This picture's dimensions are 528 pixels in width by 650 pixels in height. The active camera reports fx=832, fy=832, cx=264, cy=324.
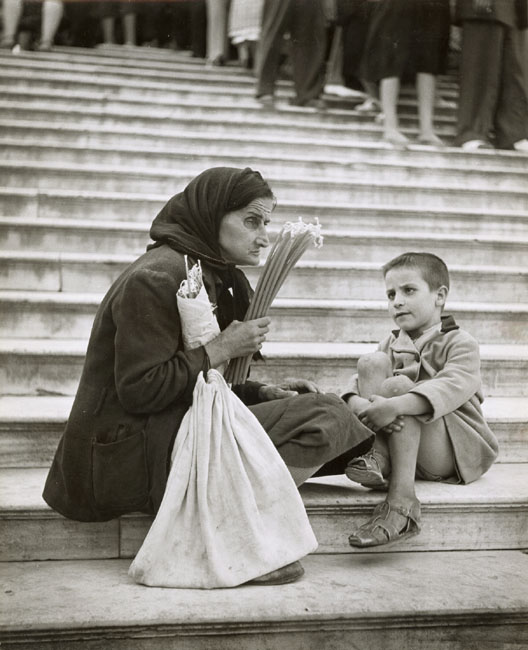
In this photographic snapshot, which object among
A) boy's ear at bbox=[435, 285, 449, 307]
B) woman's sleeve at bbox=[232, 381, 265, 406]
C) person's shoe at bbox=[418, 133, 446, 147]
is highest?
person's shoe at bbox=[418, 133, 446, 147]

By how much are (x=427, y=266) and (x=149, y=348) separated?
1.14 m

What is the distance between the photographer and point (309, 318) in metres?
4.06

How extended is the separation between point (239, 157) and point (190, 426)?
312cm

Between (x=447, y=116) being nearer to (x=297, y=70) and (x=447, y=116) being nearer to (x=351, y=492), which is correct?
(x=297, y=70)

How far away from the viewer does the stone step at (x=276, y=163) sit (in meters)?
5.20

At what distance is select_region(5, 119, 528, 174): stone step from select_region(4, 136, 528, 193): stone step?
0.5 inches

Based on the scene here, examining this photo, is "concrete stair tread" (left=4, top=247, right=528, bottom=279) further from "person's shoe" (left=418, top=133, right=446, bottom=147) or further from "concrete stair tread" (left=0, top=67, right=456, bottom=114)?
"concrete stair tread" (left=0, top=67, right=456, bottom=114)

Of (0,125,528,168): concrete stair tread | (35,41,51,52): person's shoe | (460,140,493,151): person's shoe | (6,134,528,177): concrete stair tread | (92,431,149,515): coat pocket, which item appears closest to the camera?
(92,431,149,515): coat pocket

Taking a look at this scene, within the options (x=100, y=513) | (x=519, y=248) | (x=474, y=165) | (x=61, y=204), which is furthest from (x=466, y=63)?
(x=100, y=513)

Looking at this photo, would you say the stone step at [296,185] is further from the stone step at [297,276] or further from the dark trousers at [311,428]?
the dark trousers at [311,428]

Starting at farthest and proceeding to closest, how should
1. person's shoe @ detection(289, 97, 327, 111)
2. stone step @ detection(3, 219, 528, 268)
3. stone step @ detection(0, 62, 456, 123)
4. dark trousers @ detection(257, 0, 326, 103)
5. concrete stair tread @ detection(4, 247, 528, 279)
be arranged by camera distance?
person's shoe @ detection(289, 97, 327, 111) → dark trousers @ detection(257, 0, 326, 103) → stone step @ detection(0, 62, 456, 123) → stone step @ detection(3, 219, 528, 268) → concrete stair tread @ detection(4, 247, 528, 279)

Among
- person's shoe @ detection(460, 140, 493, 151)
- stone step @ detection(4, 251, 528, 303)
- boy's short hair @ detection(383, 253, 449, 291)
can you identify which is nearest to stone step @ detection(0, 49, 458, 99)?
person's shoe @ detection(460, 140, 493, 151)

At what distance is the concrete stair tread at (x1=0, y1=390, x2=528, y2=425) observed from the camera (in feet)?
10.2

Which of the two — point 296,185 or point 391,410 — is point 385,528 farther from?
point 296,185
